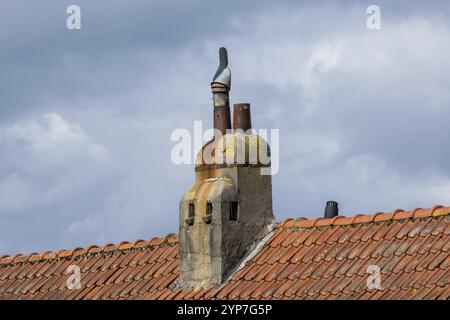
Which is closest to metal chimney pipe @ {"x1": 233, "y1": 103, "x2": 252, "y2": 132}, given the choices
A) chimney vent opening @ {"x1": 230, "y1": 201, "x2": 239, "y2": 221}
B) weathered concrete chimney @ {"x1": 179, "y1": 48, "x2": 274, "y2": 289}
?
weathered concrete chimney @ {"x1": 179, "y1": 48, "x2": 274, "y2": 289}

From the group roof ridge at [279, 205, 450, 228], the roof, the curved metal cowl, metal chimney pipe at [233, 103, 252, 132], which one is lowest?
the roof

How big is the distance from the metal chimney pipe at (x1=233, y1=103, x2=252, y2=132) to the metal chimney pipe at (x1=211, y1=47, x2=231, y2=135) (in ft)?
0.38

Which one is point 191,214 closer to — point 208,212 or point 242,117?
point 208,212

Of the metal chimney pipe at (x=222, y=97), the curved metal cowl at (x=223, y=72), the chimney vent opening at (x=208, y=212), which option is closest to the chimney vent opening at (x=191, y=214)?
the chimney vent opening at (x=208, y=212)

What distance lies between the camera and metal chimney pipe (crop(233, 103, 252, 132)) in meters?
23.7

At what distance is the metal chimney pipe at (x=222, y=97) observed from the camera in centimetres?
2384

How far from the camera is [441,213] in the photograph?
21.0 meters

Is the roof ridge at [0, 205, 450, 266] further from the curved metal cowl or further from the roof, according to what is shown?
the curved metal cowl

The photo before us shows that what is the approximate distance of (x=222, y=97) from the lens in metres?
23.9

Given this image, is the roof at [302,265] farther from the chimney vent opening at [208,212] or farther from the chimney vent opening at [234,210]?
the chimney vent opening at [208,212]

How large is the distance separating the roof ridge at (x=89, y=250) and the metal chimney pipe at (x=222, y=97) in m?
1.88
